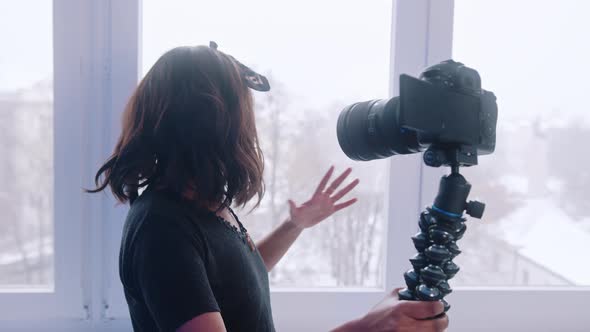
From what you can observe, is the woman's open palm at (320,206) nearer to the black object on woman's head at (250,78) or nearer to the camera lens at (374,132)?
the camera lens at (374,132)

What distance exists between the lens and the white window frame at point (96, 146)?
994mm

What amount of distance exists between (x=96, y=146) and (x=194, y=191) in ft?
1.59

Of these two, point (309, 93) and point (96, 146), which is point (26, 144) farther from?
point (309, 93)

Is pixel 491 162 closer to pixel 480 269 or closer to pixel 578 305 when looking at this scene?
pixel 480 269

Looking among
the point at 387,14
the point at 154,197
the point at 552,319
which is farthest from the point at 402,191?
the point at 154,197

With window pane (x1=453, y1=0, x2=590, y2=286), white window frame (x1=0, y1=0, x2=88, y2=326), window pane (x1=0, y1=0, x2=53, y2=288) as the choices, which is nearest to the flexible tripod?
window pane (x1=453, y1=0, x2=590, y2=286)

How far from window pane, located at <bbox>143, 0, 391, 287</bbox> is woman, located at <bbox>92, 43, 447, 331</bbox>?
420 millimetres

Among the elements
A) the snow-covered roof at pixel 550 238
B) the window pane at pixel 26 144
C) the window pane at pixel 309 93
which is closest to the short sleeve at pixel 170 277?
the window pane at pixel 309 93

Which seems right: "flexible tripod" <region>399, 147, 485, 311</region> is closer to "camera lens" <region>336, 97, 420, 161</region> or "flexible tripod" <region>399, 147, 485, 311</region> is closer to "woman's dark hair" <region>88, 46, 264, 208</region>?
"camera lens" <region>336, 97, 420, 161</region>

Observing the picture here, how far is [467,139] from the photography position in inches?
24.4

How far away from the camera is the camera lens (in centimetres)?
65

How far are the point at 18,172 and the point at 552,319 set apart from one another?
5.28 feet

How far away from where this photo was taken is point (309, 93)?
3.69 feet

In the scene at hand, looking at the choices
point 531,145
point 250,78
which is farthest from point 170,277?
point 531,145
